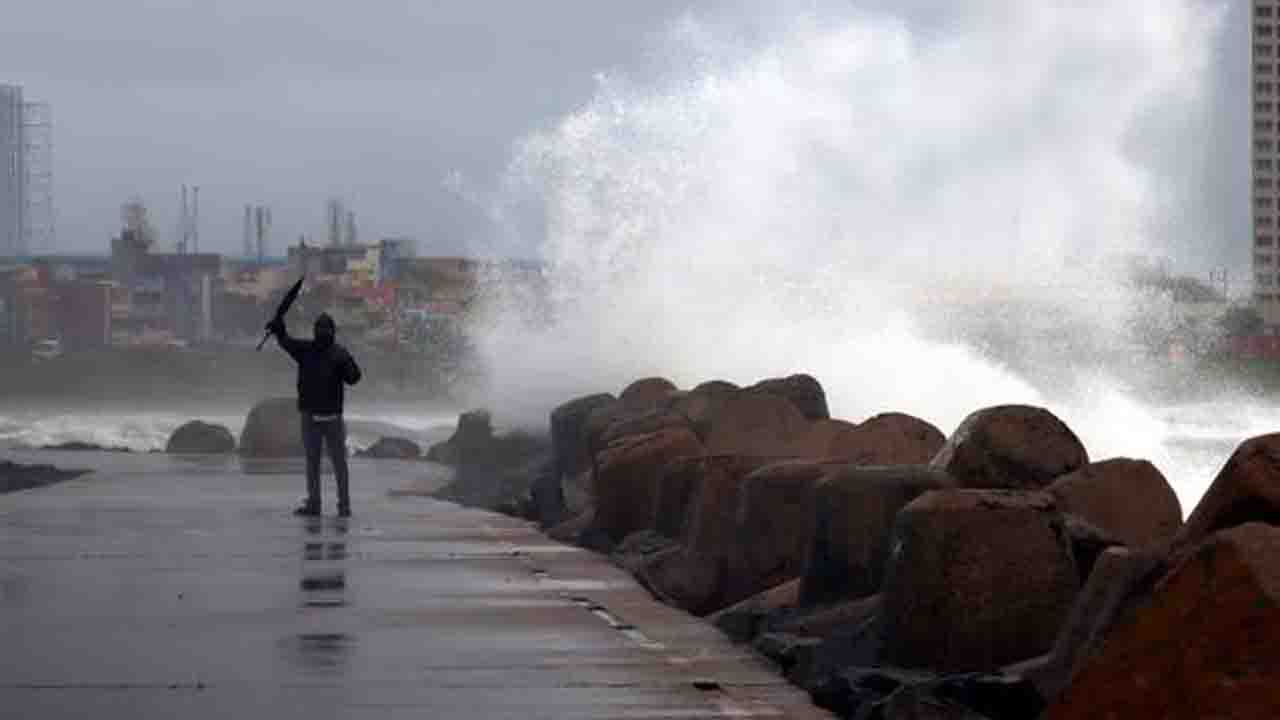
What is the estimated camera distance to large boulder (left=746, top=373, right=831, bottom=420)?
28.2 meters

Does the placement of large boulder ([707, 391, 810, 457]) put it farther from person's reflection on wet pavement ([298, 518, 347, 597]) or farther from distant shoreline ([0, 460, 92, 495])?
distant shoreline ([0, 460, 92, 495])

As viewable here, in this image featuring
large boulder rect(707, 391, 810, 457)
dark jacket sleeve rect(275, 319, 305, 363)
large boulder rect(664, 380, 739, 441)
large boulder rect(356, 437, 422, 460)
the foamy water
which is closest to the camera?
large boulder rect(707, 391, 810, 457)

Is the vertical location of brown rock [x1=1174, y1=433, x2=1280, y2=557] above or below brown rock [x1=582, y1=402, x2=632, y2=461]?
above

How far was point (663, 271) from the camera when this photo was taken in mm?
53312

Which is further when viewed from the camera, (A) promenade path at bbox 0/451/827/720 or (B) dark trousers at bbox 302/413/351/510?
(B) dark trousers at bbox 302/413/351/510

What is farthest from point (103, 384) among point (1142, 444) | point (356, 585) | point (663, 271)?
point (356, 585)

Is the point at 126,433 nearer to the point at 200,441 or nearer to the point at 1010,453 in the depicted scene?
the point at 200,441

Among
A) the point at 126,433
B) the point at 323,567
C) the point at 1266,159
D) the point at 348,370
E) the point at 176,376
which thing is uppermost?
the point at 1266,159

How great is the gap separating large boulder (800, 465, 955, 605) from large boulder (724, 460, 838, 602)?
139 centimetres

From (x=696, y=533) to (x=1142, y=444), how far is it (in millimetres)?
23091

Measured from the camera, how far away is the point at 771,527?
17406 mm

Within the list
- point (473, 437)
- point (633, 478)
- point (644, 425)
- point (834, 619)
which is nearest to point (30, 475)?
point (473, 437)

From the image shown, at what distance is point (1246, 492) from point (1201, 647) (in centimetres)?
142

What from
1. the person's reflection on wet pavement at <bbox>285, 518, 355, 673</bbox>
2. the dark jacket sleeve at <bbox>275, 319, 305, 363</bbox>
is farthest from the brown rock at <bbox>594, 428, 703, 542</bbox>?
the dark jacket sleeve at <bbox>275, 319, 305, 363</bbox>
